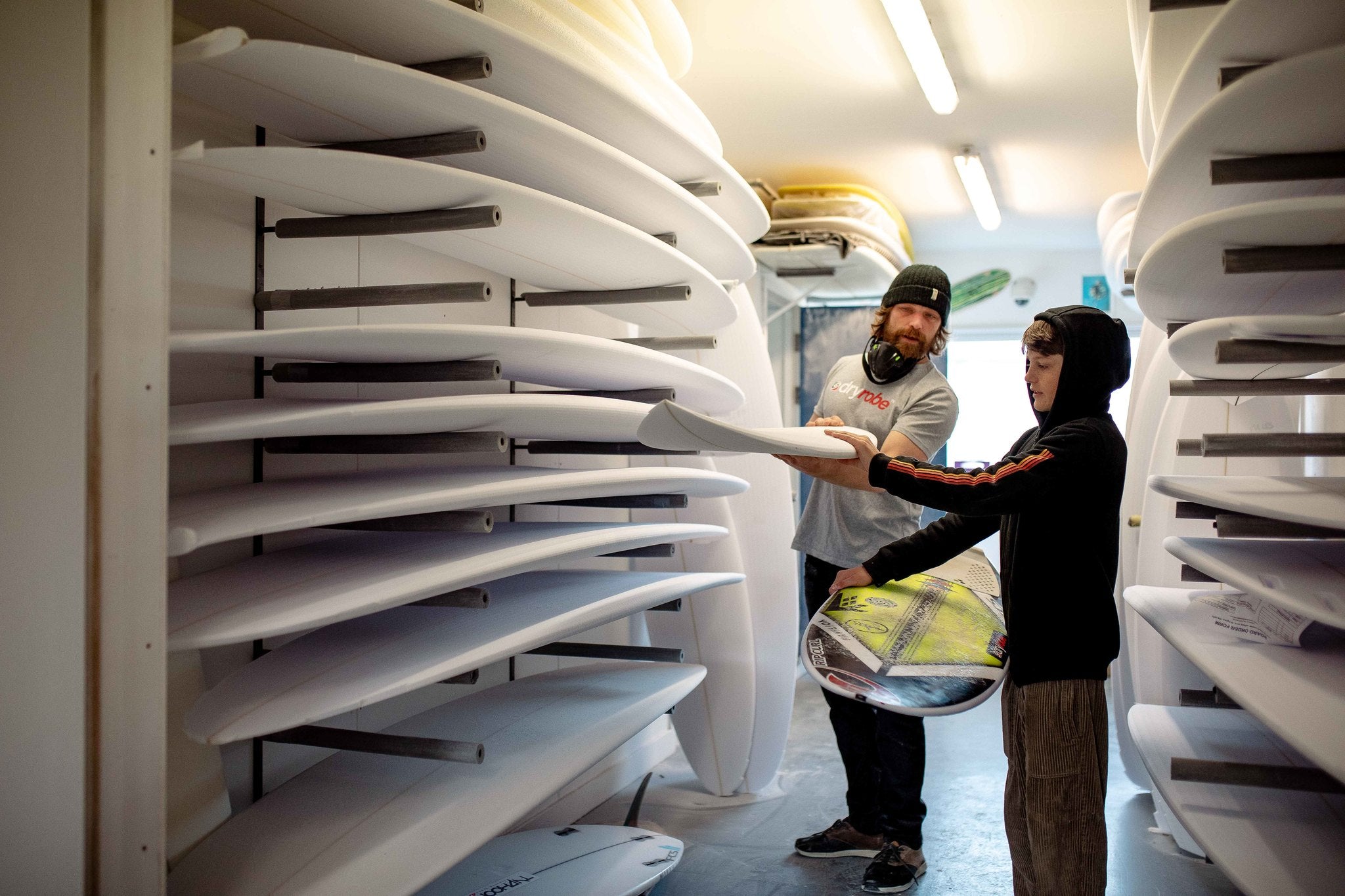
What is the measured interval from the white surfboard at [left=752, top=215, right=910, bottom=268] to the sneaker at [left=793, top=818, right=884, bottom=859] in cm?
272

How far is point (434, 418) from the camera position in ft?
4.25

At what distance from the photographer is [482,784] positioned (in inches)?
59.1

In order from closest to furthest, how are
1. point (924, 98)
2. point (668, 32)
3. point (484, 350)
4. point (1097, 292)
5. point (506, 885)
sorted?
point (484, 350) < point (506, 885) < point (668, 32) < point (924, 98) < point (1097, 292)

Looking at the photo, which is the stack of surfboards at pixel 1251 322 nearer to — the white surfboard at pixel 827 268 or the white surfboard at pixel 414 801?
the white surfboard at pixel 414 801

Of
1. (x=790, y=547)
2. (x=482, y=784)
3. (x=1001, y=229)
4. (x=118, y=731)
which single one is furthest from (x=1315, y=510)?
(x=1001, y=229)

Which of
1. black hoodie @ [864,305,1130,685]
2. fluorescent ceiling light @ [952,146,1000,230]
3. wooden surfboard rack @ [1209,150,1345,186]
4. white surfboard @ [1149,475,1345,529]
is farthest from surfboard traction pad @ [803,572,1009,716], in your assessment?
fluorescent ceiling light @ [952,146,1000,230]

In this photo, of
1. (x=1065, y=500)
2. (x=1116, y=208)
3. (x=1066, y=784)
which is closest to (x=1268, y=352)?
(x=1065, y=500)

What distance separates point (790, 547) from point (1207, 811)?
155 cm

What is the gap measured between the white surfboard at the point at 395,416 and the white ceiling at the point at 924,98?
71.7 inches

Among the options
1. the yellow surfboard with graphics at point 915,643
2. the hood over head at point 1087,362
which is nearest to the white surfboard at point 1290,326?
the hood over head at point 1087,362

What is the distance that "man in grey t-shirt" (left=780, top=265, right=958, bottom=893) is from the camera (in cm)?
240

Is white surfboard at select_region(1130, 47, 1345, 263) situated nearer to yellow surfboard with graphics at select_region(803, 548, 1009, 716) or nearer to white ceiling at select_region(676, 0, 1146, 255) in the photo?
yellow surfboard with graphics at select_region(803, 548, 1009, 716)

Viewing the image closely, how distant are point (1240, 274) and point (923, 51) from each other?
6.43 feet

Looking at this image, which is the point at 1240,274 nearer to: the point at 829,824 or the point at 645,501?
the point at 645,501
